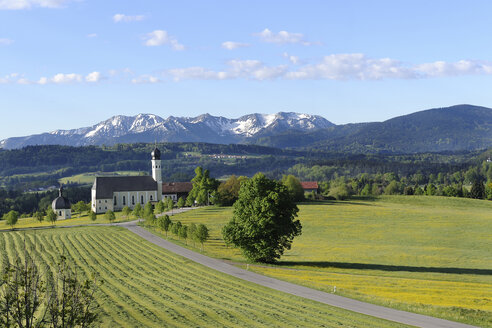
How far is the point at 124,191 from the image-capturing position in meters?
153

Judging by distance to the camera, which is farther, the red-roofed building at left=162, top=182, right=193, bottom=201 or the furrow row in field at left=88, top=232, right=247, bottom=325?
the red-roofed building at left=162, top=182, right=193, bottom=201

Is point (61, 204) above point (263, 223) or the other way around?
the other way around

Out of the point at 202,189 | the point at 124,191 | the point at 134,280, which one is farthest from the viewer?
the point at 124,191

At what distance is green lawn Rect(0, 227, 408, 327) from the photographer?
120 feet

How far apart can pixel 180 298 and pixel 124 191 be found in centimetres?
11380

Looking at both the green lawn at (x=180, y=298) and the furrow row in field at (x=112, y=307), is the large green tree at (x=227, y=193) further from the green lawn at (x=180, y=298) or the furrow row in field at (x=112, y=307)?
the furrow row in field at (x=112, y=307)

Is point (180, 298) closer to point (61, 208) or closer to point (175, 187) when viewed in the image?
point (61, 208)

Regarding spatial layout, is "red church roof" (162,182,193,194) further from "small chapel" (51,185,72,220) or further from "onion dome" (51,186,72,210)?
"onion dome" (51,186,72,210)

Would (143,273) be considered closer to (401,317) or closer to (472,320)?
(401,317)

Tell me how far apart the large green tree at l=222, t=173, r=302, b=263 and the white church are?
88.7m

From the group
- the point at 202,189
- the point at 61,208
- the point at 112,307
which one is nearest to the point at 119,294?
the point at 112,307

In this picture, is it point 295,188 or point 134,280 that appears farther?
point 295,188

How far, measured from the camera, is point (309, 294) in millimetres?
46625

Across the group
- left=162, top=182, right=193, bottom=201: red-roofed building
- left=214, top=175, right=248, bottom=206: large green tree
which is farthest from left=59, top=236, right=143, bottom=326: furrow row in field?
left=162, top=182, right=193, bottom=201: red-roofed building
